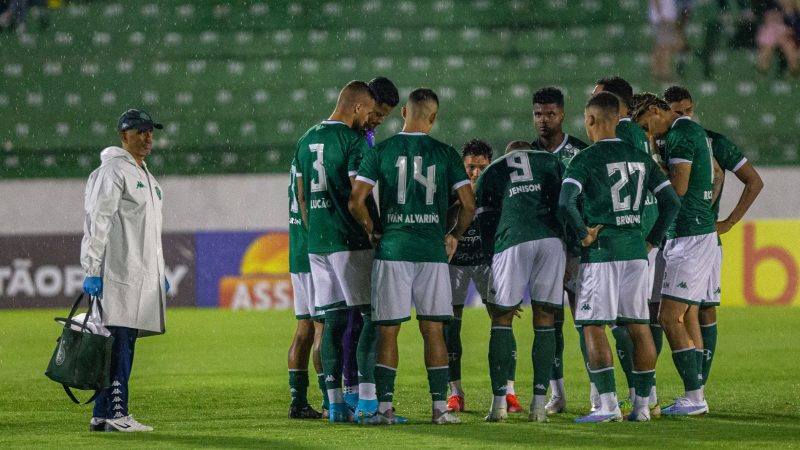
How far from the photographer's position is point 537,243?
7.29m

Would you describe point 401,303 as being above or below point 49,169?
below

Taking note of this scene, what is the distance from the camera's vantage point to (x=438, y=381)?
23.2 feet

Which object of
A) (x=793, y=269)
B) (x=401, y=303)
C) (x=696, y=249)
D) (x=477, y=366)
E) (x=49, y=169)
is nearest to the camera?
(x=401, y=303)

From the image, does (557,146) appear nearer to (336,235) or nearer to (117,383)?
(336,235)

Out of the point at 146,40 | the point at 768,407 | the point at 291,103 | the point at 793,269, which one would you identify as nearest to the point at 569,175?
the point at 768,407

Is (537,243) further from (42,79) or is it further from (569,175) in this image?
(42,79)

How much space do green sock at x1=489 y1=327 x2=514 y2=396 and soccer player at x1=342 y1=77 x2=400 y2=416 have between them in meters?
0.71

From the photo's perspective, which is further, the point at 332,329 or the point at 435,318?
the point at 332,329

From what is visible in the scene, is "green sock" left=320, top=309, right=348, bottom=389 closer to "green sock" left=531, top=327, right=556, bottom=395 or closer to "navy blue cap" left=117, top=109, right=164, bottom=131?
"green sock" left=531, top=327, right=556, bottom=395

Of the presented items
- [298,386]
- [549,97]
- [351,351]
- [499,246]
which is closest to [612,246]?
[499,246]

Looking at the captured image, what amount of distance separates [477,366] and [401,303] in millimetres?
4263

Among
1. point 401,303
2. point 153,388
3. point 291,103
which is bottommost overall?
point 153,388

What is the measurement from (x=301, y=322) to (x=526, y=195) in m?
1.67

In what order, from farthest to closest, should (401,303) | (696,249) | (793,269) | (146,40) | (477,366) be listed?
(146,40) → (793,269) → (477,366) → (696,249) → (401,303)
